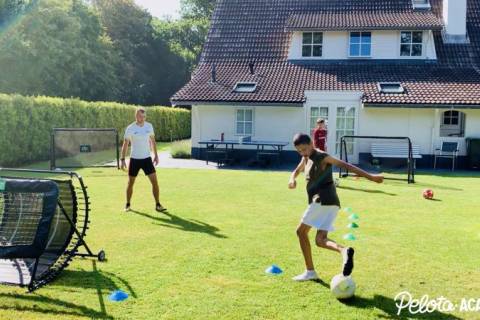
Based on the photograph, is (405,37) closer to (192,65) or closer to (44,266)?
(44,266)

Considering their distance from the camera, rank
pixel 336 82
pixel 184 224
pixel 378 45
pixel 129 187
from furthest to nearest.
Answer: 1. pixel 378 45
2. pixel 336 82
3. pixel 129 187
4. pixel 184 224

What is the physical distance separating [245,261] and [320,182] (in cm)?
174

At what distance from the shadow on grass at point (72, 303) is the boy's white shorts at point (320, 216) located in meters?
2.12

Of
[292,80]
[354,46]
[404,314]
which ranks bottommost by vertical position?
[404,314]

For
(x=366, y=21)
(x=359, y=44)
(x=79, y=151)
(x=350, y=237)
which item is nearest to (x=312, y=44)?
(x=359, y=44)

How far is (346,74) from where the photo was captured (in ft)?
74.7

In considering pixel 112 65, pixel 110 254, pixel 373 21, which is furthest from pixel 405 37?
pixel 112 65

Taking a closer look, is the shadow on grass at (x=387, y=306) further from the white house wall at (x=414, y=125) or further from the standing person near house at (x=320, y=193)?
the white house wall at (x=414, y=125)

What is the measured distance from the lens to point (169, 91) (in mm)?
55438

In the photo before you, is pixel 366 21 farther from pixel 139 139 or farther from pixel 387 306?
pixel 387 306

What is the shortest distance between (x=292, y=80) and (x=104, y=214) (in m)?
14.8

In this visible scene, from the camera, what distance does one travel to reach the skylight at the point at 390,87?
21.1 meters

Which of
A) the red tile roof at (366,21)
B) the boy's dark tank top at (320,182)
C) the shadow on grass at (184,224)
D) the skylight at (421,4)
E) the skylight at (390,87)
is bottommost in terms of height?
the shadow on grass at (184,224)

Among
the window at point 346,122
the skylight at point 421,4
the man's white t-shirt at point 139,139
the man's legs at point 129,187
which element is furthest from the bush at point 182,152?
the skylight at point 421,4
